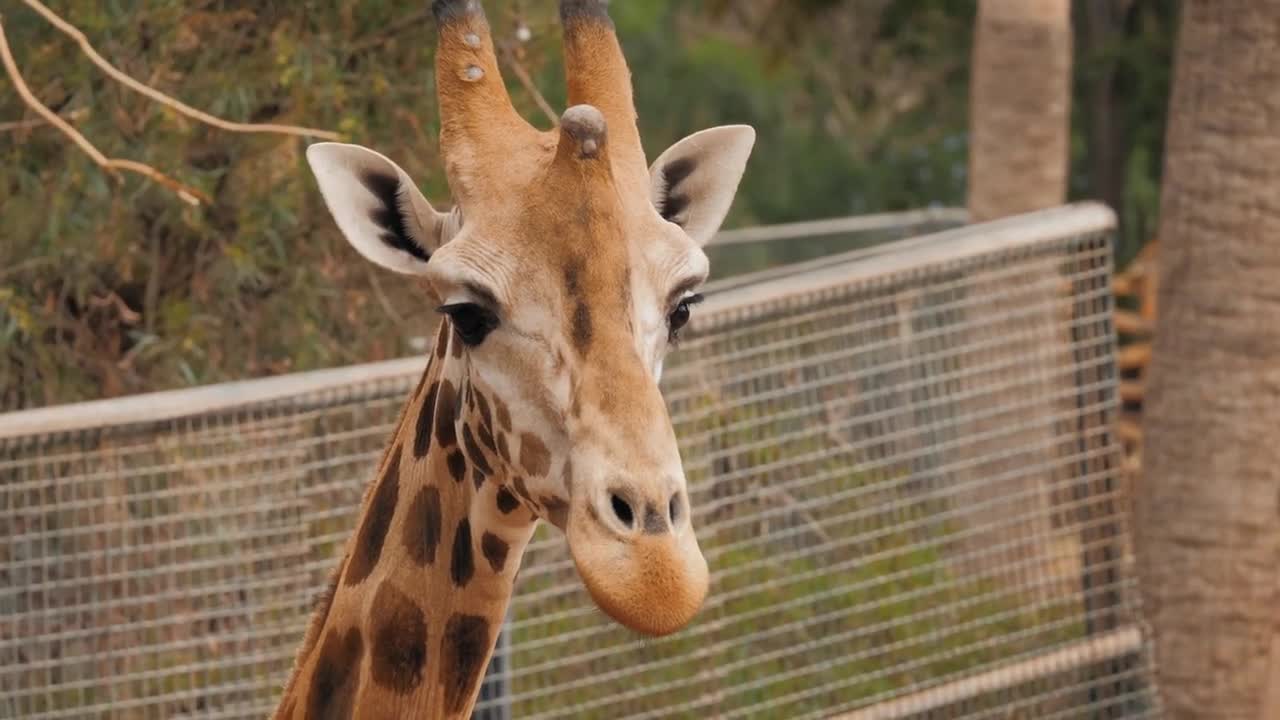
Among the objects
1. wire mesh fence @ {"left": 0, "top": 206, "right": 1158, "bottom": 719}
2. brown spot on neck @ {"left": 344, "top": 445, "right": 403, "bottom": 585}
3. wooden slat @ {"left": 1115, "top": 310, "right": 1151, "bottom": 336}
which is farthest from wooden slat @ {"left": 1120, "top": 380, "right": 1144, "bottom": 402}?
brown spot on neck @ {"left": 344, "top": 445, "right": 403, "bottom": 585}

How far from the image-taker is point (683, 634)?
6402 mm

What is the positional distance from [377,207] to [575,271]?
541 millimetres

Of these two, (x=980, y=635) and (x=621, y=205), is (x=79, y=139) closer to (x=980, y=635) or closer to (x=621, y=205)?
(x=621, y=205)

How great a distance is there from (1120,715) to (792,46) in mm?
12789

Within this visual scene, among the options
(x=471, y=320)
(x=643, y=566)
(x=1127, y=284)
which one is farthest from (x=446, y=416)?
(x=1127, y=284)

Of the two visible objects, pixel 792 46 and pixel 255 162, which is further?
pixel 792 46

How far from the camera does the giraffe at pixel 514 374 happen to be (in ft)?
10.9

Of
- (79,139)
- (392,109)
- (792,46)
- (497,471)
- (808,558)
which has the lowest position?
(792,46)

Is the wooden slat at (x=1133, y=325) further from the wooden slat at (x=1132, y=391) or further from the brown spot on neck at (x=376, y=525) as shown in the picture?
the brown spot on neck at (x=376, y=525)

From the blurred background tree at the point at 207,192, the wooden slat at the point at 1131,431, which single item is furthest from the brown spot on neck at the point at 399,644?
the wooden slat at the point at 1131,431

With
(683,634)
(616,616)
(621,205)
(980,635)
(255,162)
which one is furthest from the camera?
(255,162)

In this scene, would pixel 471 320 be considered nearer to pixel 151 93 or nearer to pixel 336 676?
pixel 336 676

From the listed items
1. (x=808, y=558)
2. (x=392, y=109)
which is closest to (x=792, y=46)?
(x=392, y=109)

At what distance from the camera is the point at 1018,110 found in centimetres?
1038
